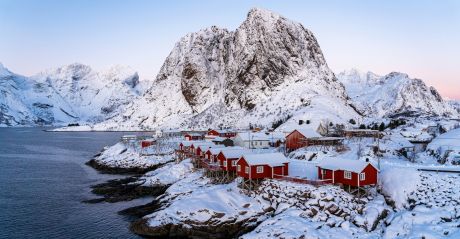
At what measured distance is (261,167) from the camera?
160ft

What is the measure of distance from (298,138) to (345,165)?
102 ft

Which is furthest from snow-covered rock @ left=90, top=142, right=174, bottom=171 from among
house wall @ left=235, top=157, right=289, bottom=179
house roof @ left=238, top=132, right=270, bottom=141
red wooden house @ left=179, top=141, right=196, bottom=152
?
house wall @ left=235, top=157, right=289, bottom=179

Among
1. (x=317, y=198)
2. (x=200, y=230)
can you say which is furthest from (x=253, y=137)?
(x=200, y=230)

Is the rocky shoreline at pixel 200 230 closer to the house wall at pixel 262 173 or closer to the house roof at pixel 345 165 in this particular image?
the house wall at pixel 262 173

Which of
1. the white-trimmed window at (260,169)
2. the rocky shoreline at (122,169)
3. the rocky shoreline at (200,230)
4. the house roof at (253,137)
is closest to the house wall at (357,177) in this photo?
the white-trimmed window at (260,169)

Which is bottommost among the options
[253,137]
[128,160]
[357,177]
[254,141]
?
[128,160]

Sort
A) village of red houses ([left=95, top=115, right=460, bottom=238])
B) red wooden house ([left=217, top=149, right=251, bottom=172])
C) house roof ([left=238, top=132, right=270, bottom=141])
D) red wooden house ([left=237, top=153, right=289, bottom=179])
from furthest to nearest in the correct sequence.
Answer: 1. house roof ([left=238, top=132, right=270, bottom=141])
2. red wooden house ([left=217, top=149, right=251, bottom=172])
3. red wooden house ([left=237, top=153, right=289, bottom=179])
4. village of red houses ([left=95, top=115, right=460, bottom=238])

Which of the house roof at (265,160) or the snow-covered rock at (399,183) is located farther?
the house roof at (265,160)

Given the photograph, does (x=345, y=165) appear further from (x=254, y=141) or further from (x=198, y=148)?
(x=254, y=141)

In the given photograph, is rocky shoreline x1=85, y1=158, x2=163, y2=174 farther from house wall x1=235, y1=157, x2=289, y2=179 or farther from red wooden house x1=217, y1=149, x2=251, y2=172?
house wall x1=235, y1=157, x2=289, y2=179

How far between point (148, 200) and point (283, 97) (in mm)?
135281

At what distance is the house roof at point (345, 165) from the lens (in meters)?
42.7

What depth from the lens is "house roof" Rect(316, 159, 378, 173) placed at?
42.7 m

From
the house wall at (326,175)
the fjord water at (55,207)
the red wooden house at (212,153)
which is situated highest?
the red wooden house at (212,153)
